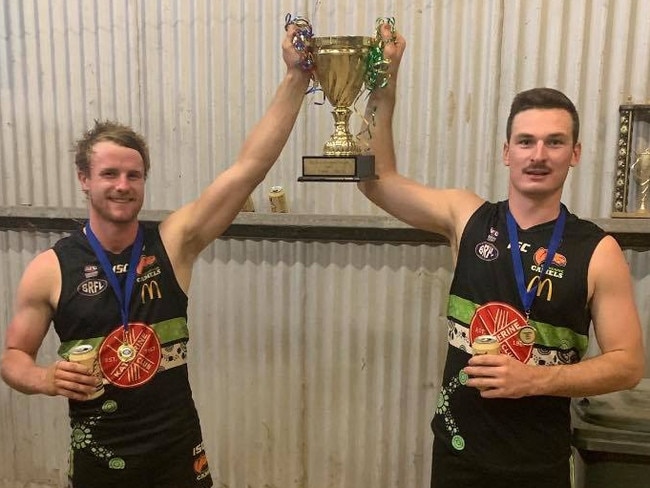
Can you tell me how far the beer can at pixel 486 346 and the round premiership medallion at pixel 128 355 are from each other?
860 mm

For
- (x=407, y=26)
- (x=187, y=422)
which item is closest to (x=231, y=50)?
(x=407, y=26)

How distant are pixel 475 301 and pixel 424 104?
1090 millimetres

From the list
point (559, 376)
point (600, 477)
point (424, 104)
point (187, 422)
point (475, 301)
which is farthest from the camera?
point (424, 104)

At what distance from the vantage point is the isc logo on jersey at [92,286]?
1.69m

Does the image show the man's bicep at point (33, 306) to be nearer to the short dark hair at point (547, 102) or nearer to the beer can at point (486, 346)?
the beer can at point (486, 346)

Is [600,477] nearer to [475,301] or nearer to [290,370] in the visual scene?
[475,301]

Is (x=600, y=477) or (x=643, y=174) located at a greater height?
(x=643, y=174)

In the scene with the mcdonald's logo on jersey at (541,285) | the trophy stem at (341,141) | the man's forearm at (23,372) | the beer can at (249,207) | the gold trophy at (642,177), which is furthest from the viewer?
the beer can at (249,207)

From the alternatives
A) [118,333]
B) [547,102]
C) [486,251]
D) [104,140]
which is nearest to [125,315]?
[118,333]

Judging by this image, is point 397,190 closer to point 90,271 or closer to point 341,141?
point 341,141

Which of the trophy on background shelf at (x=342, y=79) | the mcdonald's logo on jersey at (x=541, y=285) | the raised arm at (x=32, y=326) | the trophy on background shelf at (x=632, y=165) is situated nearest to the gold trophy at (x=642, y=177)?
the trophy on background shelf at (x=632, y=165)

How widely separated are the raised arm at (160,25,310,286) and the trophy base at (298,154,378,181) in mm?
127

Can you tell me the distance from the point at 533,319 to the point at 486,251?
206 mm

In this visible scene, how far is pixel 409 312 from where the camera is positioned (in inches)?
101
